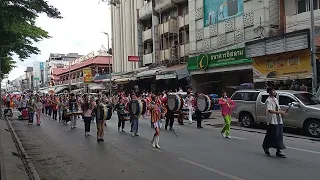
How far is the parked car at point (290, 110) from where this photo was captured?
1255 centimetres

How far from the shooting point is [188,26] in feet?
104

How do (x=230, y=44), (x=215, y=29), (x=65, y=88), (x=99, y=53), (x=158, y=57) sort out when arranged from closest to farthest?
(x=230, y=44), (x=215, y=29), (x=158, y=57), (x=99, y=53), (x=65, y=88)

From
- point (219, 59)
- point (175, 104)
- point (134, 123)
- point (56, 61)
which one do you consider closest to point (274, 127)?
point (134, 123)

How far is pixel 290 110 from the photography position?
13312 mm

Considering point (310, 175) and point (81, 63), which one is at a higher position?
point (81, 63)

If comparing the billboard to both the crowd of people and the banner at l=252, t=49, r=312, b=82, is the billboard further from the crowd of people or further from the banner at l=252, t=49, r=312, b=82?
the crowd of people

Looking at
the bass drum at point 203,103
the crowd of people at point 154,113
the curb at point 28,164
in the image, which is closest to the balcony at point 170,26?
the crowd of people at point 154,113

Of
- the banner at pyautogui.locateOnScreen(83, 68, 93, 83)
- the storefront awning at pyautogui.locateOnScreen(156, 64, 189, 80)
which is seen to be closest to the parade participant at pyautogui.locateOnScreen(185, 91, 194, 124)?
the storefront awning at pyautogui.locateOnScreen(156, 64, 189, 80)

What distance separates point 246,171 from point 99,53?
56.5 metres

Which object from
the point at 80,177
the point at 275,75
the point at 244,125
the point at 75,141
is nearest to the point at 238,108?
the point at 244,125

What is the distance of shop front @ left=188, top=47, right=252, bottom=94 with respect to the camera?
24.0 m

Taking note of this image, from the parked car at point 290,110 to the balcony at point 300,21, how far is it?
8058 millimetres

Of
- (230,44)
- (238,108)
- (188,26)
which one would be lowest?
(238,108)

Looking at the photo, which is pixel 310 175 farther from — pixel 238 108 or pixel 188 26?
pixel 188 26
